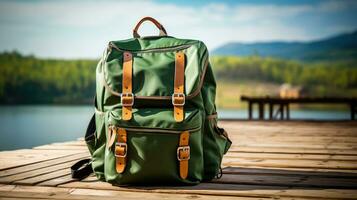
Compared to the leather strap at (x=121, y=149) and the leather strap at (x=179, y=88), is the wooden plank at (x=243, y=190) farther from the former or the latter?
the leather strap at (x=179, y=88)

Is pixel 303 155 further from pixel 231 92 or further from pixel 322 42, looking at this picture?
pixel 322 42

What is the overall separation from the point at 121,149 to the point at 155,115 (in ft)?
0.83

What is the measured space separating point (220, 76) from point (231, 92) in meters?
8.46

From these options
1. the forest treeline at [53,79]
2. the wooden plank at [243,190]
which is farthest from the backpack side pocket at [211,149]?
the forest treeline at [53,79]

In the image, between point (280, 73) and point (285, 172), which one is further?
point (280, 73)

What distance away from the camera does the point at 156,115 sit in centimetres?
287

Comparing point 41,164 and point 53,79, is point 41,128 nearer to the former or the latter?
point 41,164

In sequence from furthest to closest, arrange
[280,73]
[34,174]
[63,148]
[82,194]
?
1. [280,73]
2. [63,148]
3. [34,174]
4. [82,194]

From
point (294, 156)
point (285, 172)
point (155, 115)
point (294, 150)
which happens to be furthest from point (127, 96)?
point (294, 150)

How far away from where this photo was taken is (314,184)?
3.01 m

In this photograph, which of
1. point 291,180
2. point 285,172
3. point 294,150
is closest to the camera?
point 291,180

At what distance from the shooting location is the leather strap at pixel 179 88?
2887mm

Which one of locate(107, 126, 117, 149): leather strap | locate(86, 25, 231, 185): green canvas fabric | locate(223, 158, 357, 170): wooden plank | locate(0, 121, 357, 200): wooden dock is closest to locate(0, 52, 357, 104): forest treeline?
locate(0, 121, 357, 200): wooden dock

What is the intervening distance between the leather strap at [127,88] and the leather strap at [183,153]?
301 mm
